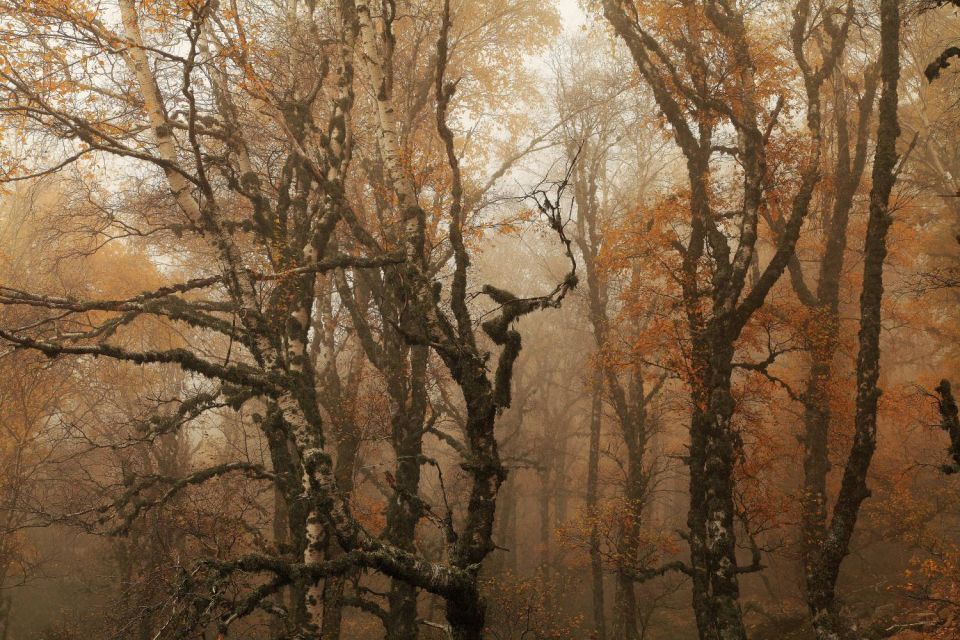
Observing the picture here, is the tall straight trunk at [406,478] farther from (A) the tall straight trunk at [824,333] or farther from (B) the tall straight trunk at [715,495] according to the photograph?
(A) the tall straight trunk at [824,333]

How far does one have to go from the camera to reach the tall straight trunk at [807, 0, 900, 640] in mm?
6949

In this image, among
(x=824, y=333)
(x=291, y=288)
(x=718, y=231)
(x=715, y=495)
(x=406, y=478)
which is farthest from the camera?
(x=824, y=333)

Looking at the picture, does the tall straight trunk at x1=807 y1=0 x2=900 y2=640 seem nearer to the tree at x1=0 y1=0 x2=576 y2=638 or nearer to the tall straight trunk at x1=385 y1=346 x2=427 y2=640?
the tree at x1=0 y1=0 x2=576 y2=638

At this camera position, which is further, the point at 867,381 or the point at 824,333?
the point at 824,333

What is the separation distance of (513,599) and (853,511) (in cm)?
909

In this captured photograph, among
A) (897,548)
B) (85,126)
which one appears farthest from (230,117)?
(897,548)

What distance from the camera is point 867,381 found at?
23.2 ft

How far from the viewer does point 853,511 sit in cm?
700

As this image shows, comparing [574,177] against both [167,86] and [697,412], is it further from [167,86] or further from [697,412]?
[167,86]

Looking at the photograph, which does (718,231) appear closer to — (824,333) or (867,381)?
(824,333)

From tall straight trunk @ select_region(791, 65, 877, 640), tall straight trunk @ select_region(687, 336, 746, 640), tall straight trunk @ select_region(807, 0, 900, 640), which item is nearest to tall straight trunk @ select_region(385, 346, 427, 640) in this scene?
tall straight trunk @ select_region(687, 336, 746, 640)

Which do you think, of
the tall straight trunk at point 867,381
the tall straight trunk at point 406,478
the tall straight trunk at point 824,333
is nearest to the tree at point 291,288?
the tall straight trunk at point 406,478

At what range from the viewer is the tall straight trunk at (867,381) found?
6949mm

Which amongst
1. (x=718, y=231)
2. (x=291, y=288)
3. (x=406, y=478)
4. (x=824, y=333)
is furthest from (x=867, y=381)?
(x=291, y=288)
